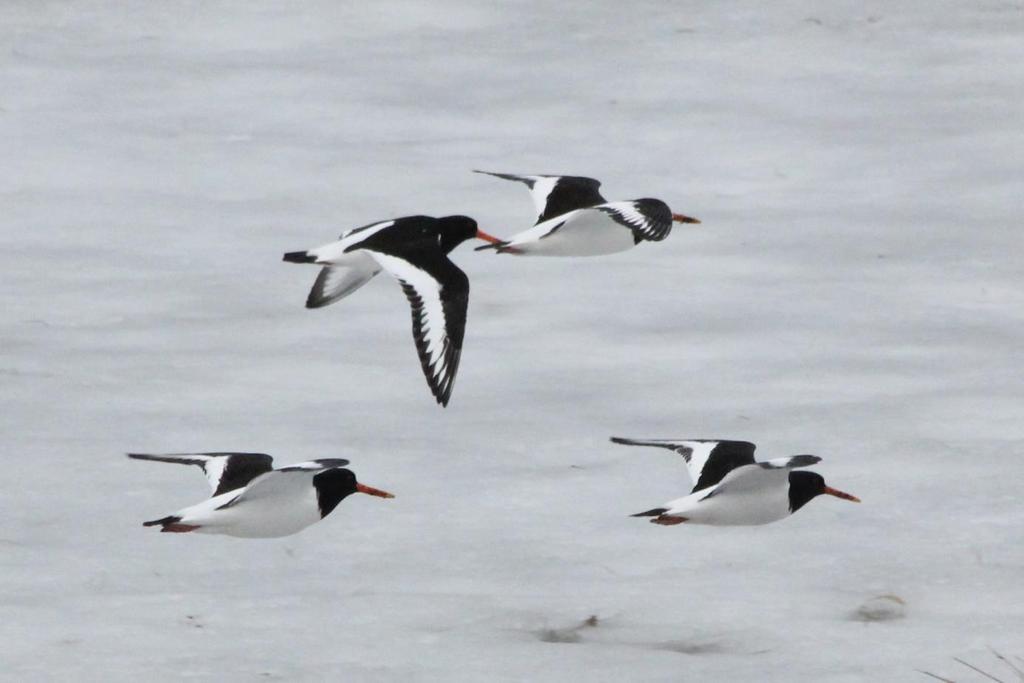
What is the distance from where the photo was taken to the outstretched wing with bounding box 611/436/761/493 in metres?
6.55

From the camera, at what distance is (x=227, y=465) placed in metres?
6.55

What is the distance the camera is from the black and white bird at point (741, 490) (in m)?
6.29

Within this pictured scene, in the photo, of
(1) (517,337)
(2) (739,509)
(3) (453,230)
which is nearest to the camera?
(2) (739,509)

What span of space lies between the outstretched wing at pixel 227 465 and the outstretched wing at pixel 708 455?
107 cm

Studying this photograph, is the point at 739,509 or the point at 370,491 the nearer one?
the point at 739,509

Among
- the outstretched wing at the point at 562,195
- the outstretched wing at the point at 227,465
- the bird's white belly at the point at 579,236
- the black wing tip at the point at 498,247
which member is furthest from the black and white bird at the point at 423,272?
the outstretched wing at the point at 227,465

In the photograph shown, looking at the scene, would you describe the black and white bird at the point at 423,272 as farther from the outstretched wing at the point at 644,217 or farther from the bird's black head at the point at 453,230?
the outstretched wing at the point at 644,217

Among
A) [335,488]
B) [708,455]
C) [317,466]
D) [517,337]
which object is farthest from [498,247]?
[317,466]

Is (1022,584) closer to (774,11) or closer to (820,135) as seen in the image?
(820,135)

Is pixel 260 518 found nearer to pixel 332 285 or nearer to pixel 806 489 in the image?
pixel 806 489

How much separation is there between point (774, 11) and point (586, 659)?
24.2 feet

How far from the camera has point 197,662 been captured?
222 inches

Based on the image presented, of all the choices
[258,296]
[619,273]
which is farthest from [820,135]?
[258,296]

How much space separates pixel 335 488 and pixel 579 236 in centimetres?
188
